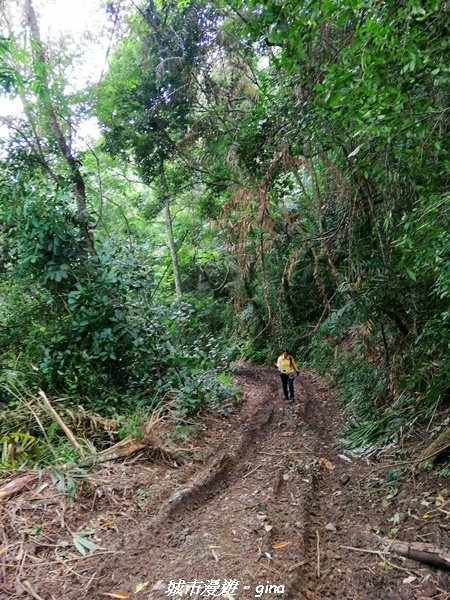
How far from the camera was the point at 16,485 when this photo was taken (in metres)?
4.65

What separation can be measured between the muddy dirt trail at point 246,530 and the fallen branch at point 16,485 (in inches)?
32.3

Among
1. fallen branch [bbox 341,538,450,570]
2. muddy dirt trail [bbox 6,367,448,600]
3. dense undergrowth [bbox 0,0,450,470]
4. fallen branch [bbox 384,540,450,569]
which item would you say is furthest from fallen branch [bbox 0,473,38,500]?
fallen branch [bbox 384,540,450,569]

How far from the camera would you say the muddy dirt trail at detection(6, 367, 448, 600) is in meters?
3.29

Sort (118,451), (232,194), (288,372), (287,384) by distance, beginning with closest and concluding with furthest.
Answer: (118,451), (232,194), (288,372), (287,384)

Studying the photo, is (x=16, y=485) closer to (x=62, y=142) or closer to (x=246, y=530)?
(x=246, y=530)

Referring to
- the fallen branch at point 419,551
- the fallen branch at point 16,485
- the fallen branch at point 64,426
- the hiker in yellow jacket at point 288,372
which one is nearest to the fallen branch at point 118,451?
the fallen branch at point 64,426

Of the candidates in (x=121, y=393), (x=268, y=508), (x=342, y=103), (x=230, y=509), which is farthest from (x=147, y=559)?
(x=342, y=103)

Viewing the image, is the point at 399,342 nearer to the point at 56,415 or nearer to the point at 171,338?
the point at 171,338

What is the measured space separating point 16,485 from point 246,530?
273cm

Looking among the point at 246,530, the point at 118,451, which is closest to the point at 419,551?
the point at 246,530

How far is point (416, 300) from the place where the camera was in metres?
6.10

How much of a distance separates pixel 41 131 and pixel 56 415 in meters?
6.47

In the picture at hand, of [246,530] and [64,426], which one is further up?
[64,426]

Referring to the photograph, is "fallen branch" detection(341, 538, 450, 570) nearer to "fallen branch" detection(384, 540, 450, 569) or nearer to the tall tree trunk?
"fallen branch" detection(384, 540, 450, 569)
